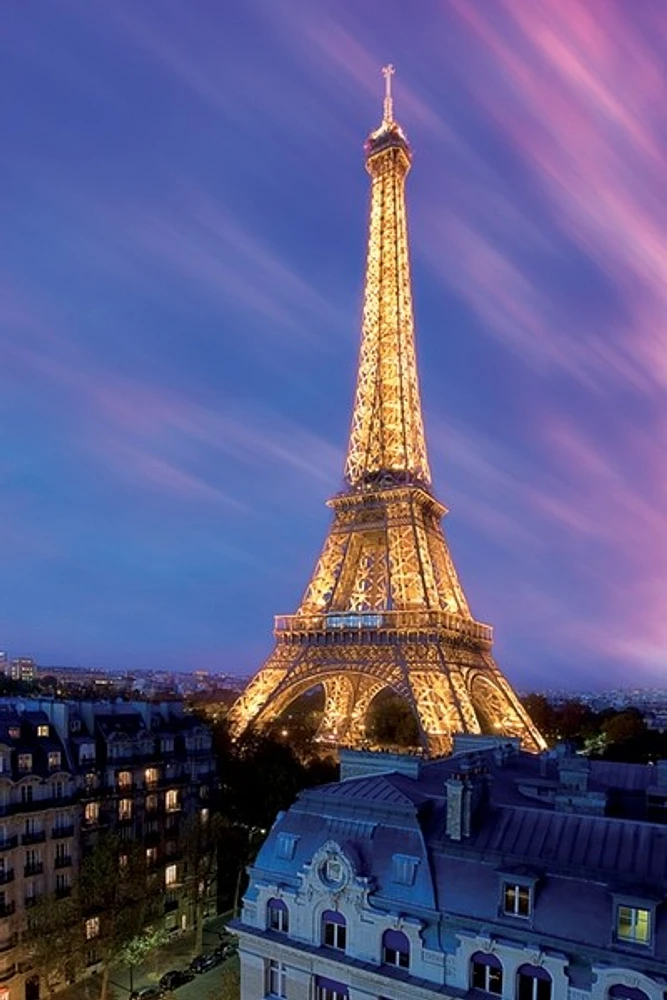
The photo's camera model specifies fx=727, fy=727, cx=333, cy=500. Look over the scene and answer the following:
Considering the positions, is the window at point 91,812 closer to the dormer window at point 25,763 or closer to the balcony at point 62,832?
the balcony at point 62,832

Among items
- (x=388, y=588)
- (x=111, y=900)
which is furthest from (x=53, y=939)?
(x=388, y=588)

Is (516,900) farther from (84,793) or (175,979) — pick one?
(84,793)

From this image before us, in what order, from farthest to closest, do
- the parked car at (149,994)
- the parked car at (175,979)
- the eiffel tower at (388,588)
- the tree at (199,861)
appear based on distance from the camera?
the eiffel tower at (388,588) → the tree at (199,861) → the parked car at (175,979) → the parked car at (149,994)

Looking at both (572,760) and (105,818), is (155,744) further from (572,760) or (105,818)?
(572,760)

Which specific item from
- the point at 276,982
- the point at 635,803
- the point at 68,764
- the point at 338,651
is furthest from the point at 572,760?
the point at 338,651

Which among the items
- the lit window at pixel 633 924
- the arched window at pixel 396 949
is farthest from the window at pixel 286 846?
the lit window at pixel 633 924

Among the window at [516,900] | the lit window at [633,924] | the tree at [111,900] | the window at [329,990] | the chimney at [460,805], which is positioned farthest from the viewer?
the tree at [111,900]
